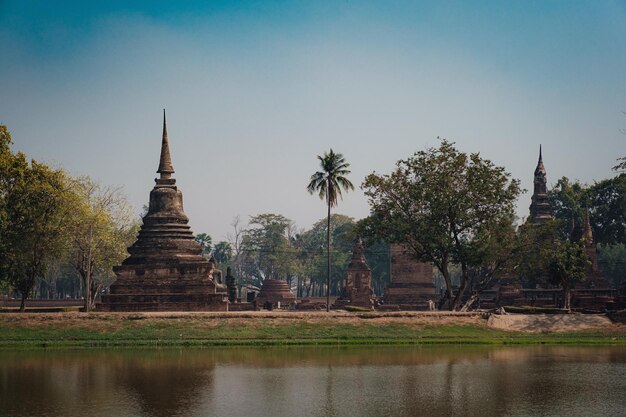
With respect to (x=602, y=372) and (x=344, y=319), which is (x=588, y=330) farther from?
(x=602, y=372)

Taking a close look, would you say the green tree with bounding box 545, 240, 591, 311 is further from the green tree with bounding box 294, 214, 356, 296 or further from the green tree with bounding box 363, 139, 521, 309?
the green tree with bounding box 294, 214, 356, 296

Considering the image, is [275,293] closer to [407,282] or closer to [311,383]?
[407,282]

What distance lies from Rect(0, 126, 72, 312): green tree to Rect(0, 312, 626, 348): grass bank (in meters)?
6.98

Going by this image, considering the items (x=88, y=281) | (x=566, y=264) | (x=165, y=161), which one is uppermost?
(x=165, y=161)

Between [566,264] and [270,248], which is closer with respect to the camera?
[566,264]

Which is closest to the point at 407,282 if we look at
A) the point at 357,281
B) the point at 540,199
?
the point at 357,281

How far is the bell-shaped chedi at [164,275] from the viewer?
2213 inches

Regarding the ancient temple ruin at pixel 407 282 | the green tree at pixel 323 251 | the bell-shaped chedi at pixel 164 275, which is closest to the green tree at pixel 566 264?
the ancient temple ruin at pixel 407 282

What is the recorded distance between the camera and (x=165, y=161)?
62.2 meters

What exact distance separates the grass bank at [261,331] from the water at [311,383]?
14.1 feet

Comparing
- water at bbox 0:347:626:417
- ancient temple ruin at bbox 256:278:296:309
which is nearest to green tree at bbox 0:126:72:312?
water at bbox 0:347:626:417

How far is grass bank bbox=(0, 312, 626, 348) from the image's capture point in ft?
155

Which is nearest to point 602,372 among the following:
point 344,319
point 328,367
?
point 328,367

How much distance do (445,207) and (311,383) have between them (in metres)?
28.0
